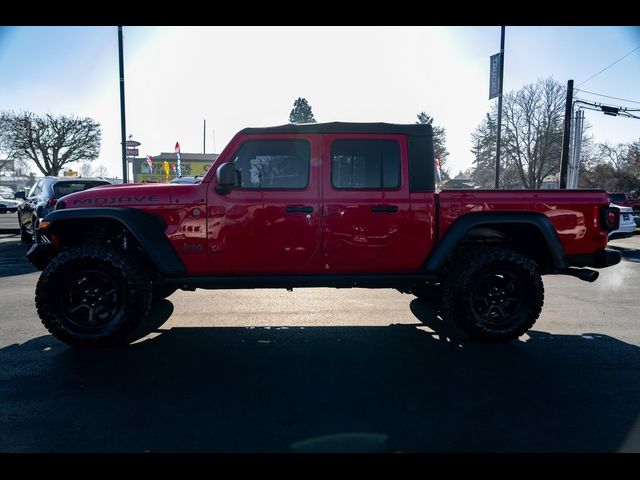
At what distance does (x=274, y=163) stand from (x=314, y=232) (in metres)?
0.80

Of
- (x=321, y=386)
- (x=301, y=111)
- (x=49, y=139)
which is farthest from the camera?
(x=301, y=111)

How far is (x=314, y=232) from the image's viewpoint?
382 cm

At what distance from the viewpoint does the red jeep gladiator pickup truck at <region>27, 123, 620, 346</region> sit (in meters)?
3.74

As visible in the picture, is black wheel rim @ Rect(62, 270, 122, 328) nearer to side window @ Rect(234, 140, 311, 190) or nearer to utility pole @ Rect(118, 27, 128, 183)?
side window @ Rect(234, 140, 311, 190)

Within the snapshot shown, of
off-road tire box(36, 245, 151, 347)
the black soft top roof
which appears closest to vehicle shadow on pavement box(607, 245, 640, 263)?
the black soft top roof

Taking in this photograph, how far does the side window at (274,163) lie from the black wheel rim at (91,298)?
5.34ft

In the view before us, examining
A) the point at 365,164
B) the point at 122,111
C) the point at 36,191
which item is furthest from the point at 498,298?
the point at 122,111

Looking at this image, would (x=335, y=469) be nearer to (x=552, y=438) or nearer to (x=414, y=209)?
(x=552, y=438)

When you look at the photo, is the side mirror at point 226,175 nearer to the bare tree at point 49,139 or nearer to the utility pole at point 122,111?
the utility pole at point 122,111

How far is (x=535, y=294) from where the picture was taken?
12.7 ft

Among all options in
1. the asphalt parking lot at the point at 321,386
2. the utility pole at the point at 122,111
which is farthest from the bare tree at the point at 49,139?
the asphalt parking lot at the point at 321,386

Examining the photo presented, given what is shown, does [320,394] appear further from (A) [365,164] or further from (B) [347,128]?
(B) [347,128]

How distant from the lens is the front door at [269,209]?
378 centimetres
